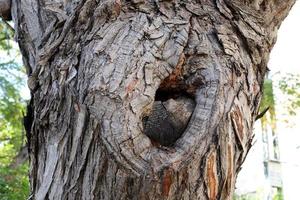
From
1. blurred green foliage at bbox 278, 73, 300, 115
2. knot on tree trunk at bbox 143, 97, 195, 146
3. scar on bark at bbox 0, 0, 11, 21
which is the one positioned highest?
blurred green foliage at bbox 278, 73, 300, 115

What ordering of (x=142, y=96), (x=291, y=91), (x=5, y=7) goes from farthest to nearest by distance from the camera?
(x=291, y=91), (x=5, y=7), (x=142, y=96)

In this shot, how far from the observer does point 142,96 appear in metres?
1.44

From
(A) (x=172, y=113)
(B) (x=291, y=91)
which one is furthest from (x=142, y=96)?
(B) (x=291, y=91)

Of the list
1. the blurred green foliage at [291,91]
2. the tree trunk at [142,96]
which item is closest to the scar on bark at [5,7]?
the tree trunk at [142,96]

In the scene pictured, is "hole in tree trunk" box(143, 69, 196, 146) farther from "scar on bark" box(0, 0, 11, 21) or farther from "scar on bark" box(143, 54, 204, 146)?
"scar on bark" box(0, 0, 11, 21)

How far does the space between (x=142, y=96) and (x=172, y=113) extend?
0.40ft

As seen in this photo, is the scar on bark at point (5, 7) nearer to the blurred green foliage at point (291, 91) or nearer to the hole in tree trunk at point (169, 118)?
the hole in tree trunk at point (169, 118)

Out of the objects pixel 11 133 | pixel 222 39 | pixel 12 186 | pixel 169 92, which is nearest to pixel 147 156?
pixel 169 92

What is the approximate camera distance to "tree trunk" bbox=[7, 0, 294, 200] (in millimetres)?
1387

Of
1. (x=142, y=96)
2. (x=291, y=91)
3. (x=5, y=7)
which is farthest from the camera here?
(x=291, y=91)

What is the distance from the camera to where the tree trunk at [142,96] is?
4.55ft

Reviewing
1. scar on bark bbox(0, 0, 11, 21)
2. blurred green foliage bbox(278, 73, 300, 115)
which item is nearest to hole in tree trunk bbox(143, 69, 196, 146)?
scar on bark bbox(0, 0, 11, 21)

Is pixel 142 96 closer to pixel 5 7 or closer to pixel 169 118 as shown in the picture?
pixel 169 118

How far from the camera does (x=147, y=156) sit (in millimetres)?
1370
